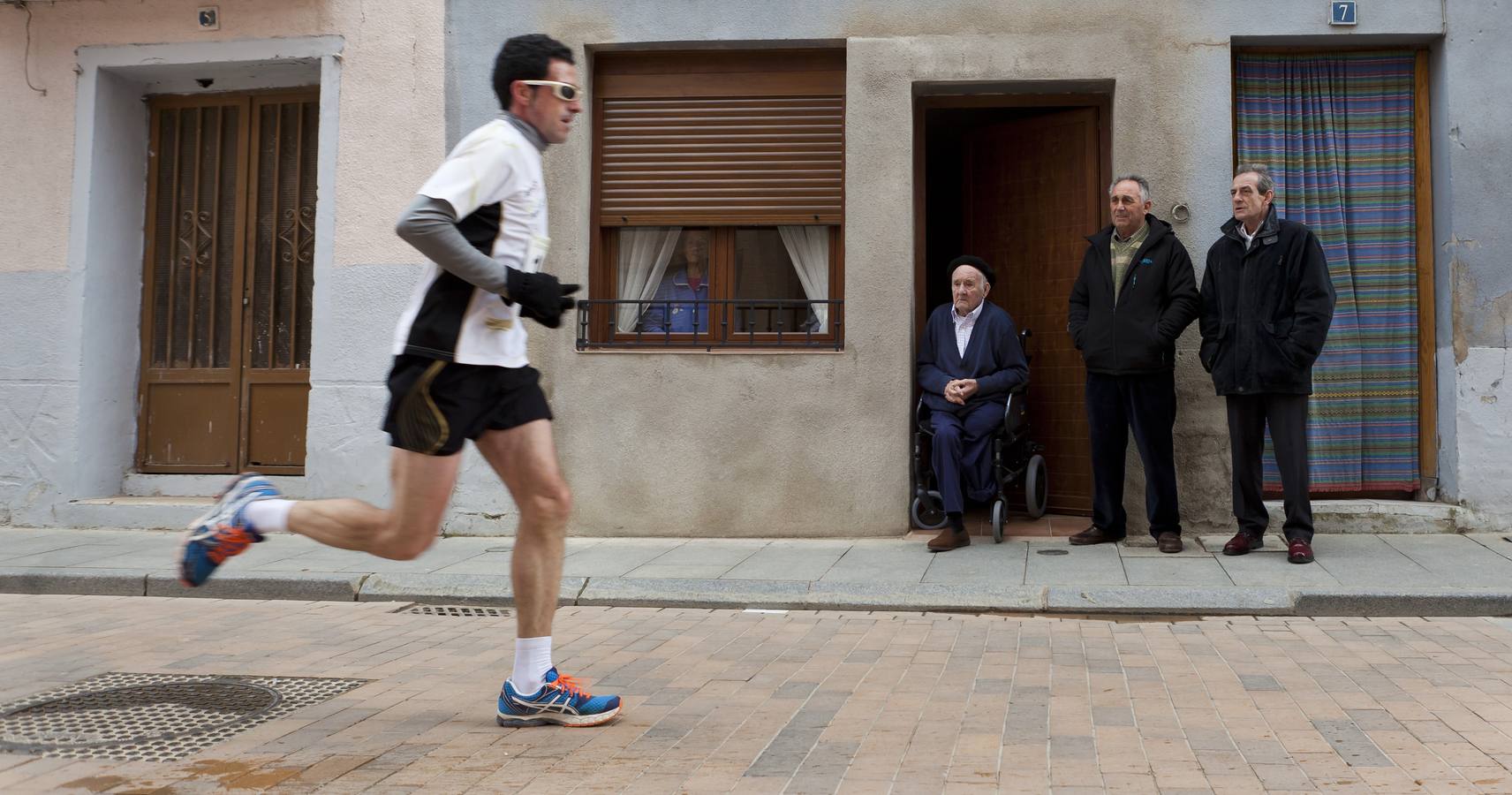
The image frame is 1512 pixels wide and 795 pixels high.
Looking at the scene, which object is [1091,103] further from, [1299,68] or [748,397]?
[748,397]

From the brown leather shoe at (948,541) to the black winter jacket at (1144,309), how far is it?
128cm

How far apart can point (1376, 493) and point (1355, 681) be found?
4.26m

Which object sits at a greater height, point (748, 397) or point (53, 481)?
point (748, 397)

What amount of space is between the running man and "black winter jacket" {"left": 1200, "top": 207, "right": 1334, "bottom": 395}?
181 inches

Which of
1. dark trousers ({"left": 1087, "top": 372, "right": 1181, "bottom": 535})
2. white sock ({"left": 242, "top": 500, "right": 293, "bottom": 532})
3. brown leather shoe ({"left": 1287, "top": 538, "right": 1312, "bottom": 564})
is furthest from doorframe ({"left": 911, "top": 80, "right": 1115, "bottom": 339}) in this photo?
white sock ({"left": 242, "top": 500, "right": 293, "bottom": 532})

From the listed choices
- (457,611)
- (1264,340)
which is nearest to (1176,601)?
(1264,340)

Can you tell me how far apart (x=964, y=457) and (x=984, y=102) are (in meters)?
2.70

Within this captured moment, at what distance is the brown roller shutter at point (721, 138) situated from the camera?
8.84m

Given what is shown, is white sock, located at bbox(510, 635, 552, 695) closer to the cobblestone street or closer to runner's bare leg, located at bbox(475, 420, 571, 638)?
runner's bare leg, located at bbox(475, 420, 571, 638)

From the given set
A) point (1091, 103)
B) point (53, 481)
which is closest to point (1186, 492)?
point (1091, 103)

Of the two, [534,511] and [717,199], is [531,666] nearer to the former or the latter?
[534,511]

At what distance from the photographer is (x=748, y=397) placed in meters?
8.54

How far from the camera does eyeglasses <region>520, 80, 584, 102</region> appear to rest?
393 cm

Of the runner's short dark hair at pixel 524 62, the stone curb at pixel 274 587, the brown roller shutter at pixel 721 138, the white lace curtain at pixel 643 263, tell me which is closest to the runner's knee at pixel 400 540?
the runner's short dark hair at pixel 524 62
